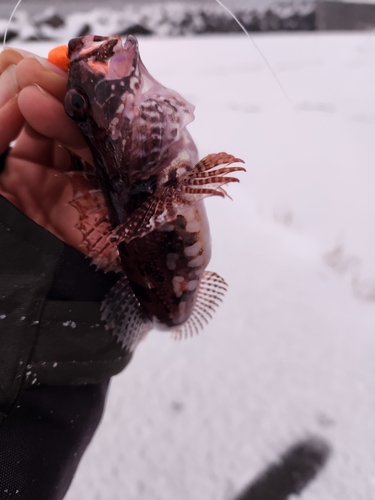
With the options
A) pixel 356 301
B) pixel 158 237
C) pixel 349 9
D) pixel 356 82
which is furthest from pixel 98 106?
pixel 349 9

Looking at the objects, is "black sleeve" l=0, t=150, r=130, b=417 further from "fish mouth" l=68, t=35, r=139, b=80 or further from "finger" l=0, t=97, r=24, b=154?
"fish mouth" l=68, t=35, r=139, b=80

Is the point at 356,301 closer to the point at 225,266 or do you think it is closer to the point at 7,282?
the point at 225,266

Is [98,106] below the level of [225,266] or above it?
above

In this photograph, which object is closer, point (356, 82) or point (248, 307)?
point (248, 307)

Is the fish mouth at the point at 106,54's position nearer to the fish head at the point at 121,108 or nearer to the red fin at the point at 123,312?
the fish head at the point at 121,108

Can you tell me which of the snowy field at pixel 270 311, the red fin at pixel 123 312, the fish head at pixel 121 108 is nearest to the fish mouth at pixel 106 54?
the fish head at pixel 121 108

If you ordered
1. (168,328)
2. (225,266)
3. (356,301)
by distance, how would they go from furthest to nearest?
(225,266), (356,301), (168,328)

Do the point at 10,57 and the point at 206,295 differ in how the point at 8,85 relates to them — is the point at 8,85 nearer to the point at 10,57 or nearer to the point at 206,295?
the point at 10,57
